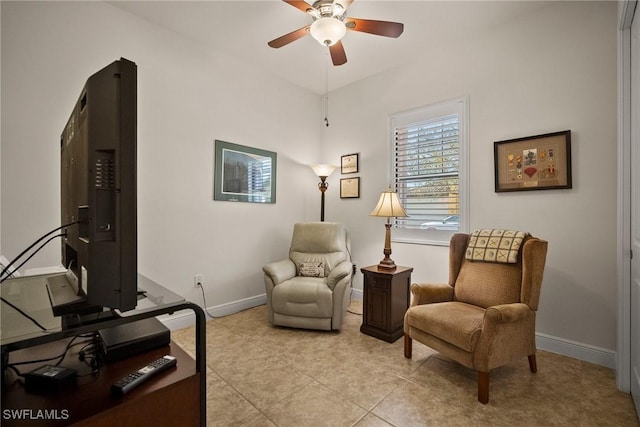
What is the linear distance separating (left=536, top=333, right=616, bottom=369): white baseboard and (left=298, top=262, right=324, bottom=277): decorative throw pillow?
2013mm

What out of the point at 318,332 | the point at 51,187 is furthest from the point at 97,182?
the point at 318,332

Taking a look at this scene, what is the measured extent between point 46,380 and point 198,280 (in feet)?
7.41

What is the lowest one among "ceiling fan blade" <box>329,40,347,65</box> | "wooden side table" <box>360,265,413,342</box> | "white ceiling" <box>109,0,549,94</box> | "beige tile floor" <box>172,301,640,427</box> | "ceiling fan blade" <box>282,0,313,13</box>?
"beige tile floor" <box>172,301,640,427</box>

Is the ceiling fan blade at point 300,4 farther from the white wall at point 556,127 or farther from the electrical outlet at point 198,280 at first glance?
the electrical outlet at point 198,280

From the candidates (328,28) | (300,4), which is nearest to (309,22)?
(300,4)

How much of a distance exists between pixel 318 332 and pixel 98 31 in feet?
10.6

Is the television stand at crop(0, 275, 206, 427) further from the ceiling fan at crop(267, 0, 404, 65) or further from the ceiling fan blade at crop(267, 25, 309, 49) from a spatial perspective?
the ceiling fan blade at crop(267, 25, 309, 49)

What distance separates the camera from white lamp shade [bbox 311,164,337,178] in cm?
376

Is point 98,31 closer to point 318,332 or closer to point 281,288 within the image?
point 281,288

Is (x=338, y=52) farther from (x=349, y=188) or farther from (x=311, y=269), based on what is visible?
(x=311, y=269)

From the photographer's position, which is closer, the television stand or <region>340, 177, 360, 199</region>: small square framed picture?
the television stand

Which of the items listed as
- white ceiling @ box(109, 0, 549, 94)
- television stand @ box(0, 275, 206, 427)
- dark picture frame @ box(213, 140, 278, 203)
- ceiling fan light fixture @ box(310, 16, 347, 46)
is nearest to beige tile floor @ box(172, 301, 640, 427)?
television stand @ box(0, 275, 206, 427)

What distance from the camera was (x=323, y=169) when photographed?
377 centimetres

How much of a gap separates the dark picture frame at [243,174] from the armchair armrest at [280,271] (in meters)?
0.89
